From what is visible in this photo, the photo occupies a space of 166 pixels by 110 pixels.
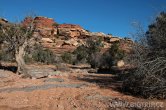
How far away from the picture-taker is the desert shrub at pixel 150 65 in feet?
36.2

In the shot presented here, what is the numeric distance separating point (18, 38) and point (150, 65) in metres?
17.9

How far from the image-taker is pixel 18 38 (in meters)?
27.2

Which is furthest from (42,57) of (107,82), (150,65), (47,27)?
(47,27)

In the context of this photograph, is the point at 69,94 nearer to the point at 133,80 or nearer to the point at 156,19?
the point at 133,80

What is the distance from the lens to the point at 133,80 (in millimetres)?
12766

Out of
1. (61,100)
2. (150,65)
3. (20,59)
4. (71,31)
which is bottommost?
(61,100)

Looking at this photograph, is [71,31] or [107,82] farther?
[71,31]

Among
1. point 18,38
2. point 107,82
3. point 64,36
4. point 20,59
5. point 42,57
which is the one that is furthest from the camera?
point 64,36

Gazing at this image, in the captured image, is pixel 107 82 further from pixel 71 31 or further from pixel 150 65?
pixel 71 31

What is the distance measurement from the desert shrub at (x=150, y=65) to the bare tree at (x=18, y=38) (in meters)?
14.9

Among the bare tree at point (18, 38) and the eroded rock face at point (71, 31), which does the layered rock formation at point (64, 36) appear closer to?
the eroded rock face at point (71, 31)

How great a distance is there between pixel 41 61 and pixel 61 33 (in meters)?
40.4

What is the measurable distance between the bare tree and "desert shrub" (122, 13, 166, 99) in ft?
48.9

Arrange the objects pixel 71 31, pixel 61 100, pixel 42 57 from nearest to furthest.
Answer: pixel 61 100, pixel 42 57, pixel 71 31
